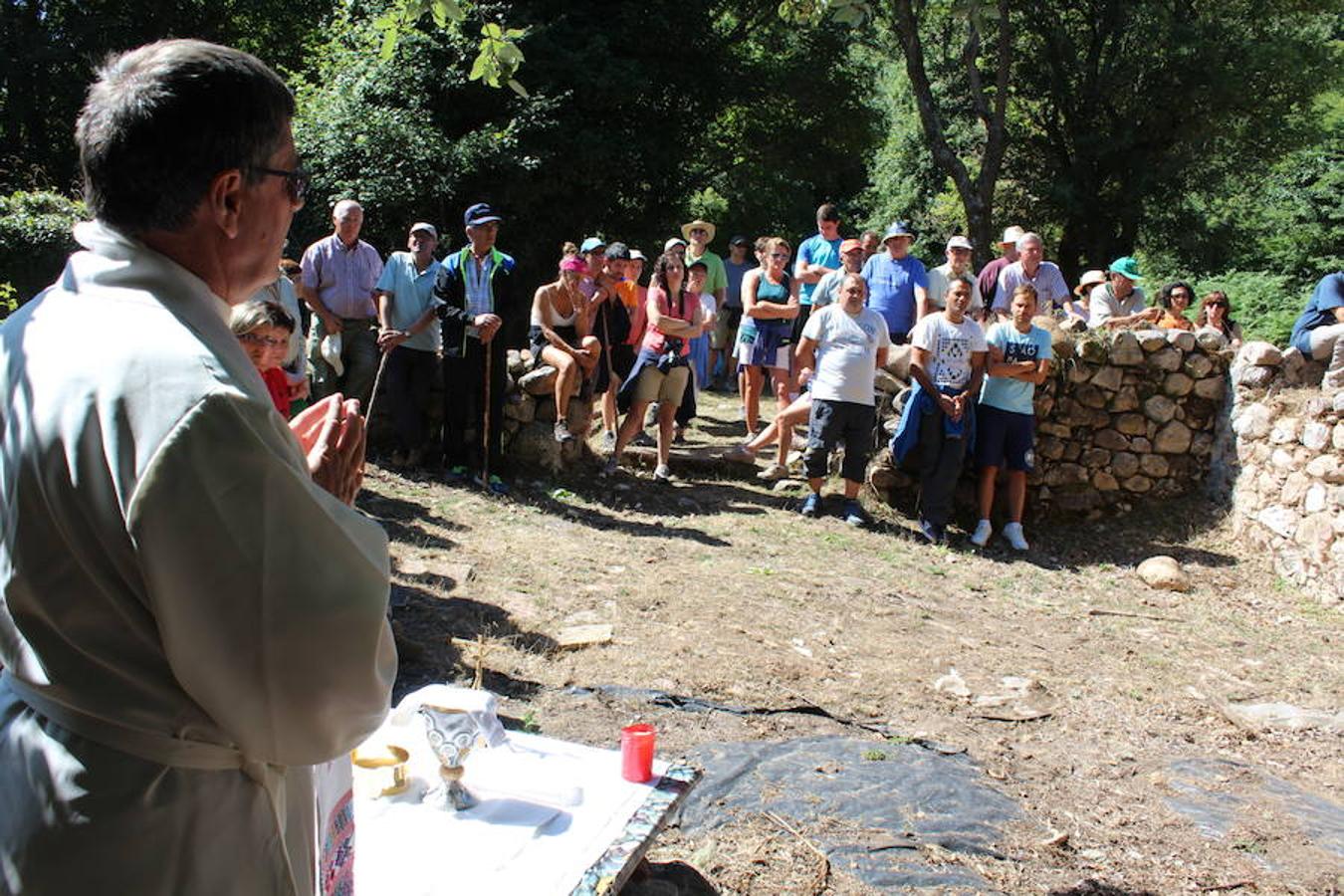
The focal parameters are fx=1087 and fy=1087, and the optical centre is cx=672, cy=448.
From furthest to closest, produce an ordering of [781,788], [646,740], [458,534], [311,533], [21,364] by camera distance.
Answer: [458,534] → [781,788] → [646,740] → [21,364] → [311,533]

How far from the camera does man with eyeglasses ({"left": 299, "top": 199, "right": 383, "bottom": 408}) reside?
7758mm


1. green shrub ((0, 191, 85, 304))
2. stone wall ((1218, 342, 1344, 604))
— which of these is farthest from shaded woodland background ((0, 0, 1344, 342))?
stone wall ((1218, 342, 1344, 604))

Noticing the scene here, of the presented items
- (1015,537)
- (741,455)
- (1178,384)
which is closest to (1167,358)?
(1178,384)

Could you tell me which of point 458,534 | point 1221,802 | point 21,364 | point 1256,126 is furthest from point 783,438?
point 1256,126

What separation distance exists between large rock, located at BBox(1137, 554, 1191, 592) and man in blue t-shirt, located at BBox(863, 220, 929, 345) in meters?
2.71

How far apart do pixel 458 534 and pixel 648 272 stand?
10108 mm

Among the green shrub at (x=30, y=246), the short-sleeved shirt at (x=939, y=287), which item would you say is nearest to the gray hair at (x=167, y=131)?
the short-sleeved shirt at (x=939, y=287)

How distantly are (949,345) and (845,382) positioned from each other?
0.81 meters

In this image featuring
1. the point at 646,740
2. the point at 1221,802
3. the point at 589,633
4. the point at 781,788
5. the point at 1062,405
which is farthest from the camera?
A: the point at 1062,405

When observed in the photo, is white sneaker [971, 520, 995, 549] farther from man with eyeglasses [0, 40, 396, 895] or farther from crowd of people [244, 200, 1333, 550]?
man with eyeglasses [0, 40, 396, 895]

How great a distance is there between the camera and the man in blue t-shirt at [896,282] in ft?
30.5

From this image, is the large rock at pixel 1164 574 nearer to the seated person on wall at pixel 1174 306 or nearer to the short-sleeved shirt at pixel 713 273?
the seated person on wall at pixel 1174 306

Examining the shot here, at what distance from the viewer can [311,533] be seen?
1.24 meters

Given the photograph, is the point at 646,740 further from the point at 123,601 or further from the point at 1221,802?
the point at 1221,802
